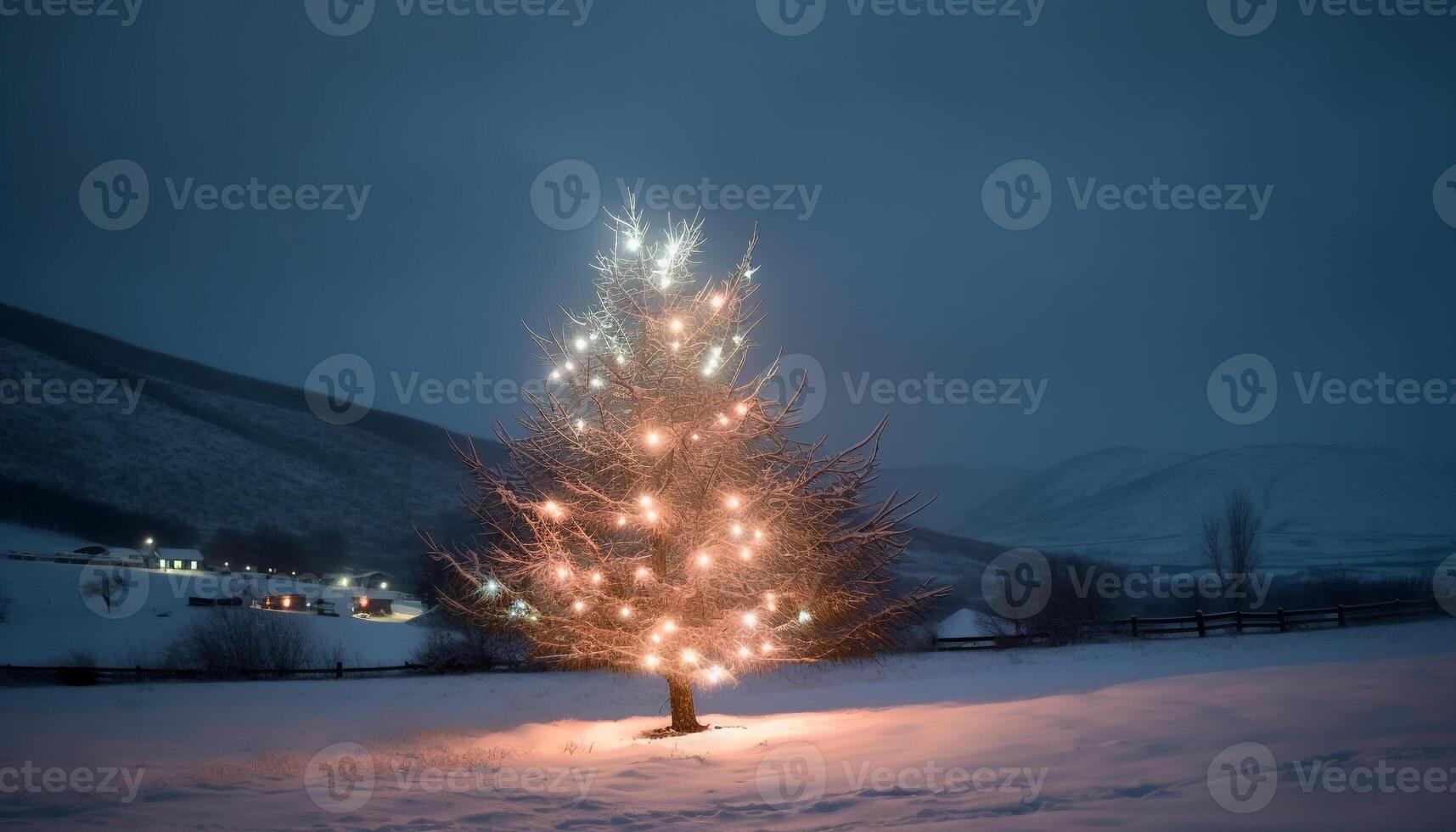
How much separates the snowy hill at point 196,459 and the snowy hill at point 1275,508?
296ft

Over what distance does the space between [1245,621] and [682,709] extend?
91.4 feet

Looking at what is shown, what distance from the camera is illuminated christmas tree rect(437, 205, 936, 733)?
14.9 m

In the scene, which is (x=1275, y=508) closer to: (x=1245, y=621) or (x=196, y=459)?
(x=1245, y=621)

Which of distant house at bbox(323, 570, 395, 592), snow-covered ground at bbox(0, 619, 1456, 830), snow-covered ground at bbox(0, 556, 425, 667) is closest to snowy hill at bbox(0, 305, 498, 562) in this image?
distant house at bbox(323, 570, 395, 592)

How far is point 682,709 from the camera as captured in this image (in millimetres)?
16000

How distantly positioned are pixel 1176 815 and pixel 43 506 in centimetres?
11716

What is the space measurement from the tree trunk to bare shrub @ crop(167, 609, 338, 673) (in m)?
29.1

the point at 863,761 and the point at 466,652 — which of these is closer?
the point at 863,761

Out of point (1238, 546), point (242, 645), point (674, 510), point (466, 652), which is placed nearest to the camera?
point (674, 510)

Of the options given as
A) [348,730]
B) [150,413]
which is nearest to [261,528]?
[150,413]

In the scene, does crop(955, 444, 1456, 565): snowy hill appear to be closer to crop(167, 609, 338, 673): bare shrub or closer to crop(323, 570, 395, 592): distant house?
crop(323, 570, 395, 592): distant house

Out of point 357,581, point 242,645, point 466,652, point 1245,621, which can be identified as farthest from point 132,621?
point 1245,621

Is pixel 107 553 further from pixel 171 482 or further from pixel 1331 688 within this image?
pixel 1331 688

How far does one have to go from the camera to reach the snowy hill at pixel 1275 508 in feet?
386
